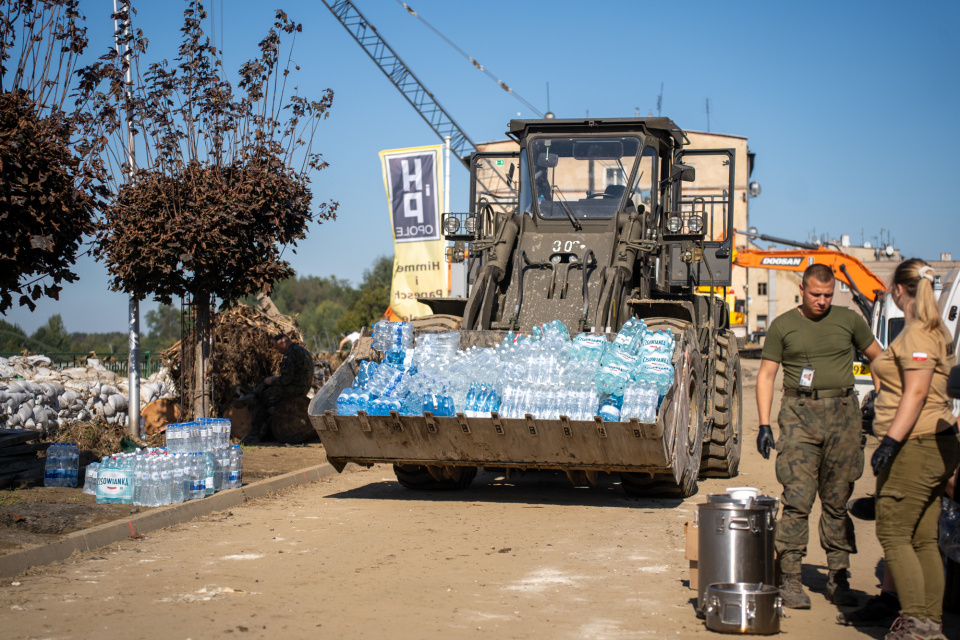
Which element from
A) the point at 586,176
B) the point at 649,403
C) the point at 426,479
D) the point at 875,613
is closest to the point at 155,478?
the point at 426,479

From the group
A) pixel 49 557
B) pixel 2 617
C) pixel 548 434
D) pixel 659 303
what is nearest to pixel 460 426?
pixel 548 434

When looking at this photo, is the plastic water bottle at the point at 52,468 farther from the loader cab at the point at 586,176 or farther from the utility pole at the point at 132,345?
the loader cab at the point at 586,176

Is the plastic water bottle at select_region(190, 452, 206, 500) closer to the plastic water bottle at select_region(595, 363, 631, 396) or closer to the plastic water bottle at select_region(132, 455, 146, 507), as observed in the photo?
the plastic water bottle at select_region(132, 455, 146, 507)

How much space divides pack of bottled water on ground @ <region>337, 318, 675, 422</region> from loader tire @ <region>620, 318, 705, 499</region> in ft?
1.02

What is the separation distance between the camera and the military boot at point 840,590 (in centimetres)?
567

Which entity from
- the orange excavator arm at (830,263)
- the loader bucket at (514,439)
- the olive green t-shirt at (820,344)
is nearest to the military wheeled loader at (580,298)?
the loader bucket at (514,439)

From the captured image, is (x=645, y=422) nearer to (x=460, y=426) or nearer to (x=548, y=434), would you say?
(x=548, y=434)

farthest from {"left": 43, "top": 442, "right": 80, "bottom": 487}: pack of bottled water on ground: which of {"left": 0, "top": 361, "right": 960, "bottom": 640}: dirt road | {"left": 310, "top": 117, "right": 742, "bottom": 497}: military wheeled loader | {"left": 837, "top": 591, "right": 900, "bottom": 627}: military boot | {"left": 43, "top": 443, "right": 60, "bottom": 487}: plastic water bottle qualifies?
{"left": 837, "top": 591, "right": 900, "bottom": 627}: military boot

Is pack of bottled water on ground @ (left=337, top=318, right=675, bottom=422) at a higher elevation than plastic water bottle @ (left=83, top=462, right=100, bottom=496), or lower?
higher

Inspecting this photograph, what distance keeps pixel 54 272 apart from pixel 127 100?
10.5ft

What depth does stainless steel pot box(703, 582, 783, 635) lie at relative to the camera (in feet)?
16.5

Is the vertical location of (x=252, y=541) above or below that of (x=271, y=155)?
below

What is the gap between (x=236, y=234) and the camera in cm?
1118

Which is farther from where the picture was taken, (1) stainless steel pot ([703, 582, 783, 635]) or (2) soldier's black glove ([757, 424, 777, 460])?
(2) soldier's black glove ([757, 424, 777, 460])
